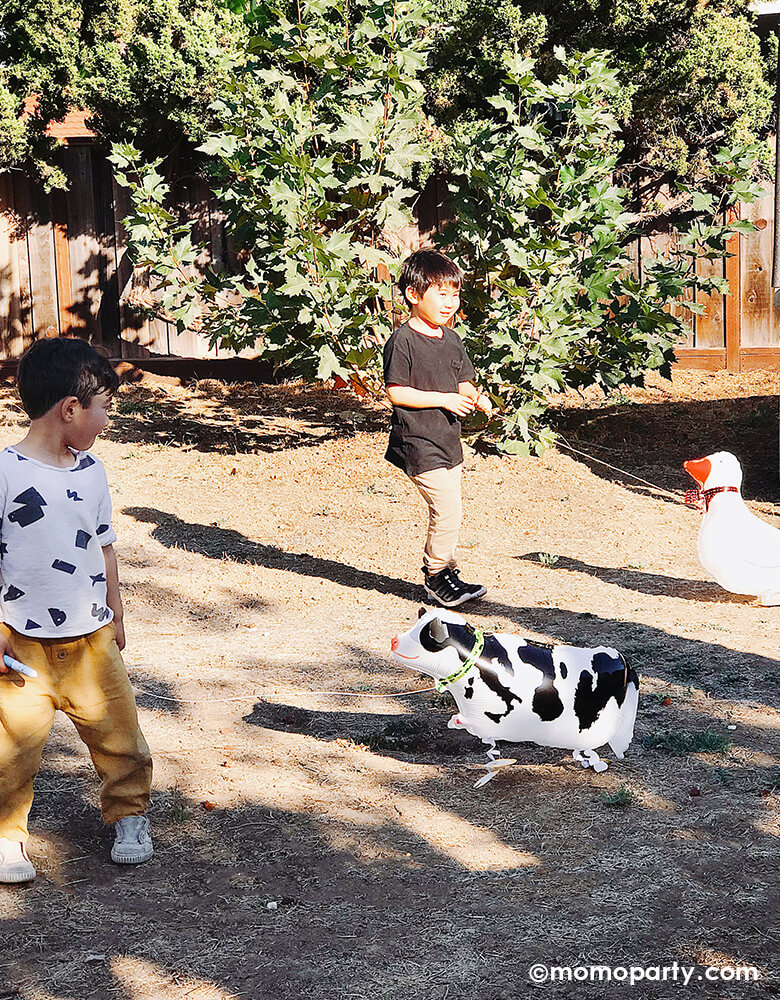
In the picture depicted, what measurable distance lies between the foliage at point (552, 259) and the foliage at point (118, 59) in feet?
10.1

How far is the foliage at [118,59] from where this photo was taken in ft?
31.5

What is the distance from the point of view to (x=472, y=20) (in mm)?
9641

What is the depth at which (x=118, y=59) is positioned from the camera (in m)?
9.80

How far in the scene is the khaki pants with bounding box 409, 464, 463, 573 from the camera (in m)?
5.25

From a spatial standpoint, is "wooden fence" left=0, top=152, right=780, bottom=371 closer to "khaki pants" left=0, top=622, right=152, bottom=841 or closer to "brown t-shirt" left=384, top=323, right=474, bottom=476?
"brown t-shirt" left=384, top=323, right=474, bottom=476

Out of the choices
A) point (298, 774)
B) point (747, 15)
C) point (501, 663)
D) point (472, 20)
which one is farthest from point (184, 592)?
point (747, 15)

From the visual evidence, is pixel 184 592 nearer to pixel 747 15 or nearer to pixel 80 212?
pixel 80 212

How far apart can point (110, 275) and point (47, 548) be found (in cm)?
888

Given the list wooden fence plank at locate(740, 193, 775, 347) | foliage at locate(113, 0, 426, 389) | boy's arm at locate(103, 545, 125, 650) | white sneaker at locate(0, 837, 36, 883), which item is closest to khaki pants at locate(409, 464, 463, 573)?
foliage at locate(113, 0, 426, 389)

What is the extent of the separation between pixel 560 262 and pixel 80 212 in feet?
18.9

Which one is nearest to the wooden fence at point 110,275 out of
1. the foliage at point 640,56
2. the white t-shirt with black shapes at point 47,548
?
the foliage at point 640,56

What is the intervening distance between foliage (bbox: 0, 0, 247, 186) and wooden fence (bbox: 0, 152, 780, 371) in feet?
3.24

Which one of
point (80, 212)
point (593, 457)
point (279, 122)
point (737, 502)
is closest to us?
point (737, 502)

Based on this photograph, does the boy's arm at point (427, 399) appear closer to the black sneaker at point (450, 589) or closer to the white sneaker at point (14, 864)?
the black sneaker at point (450, 589)
